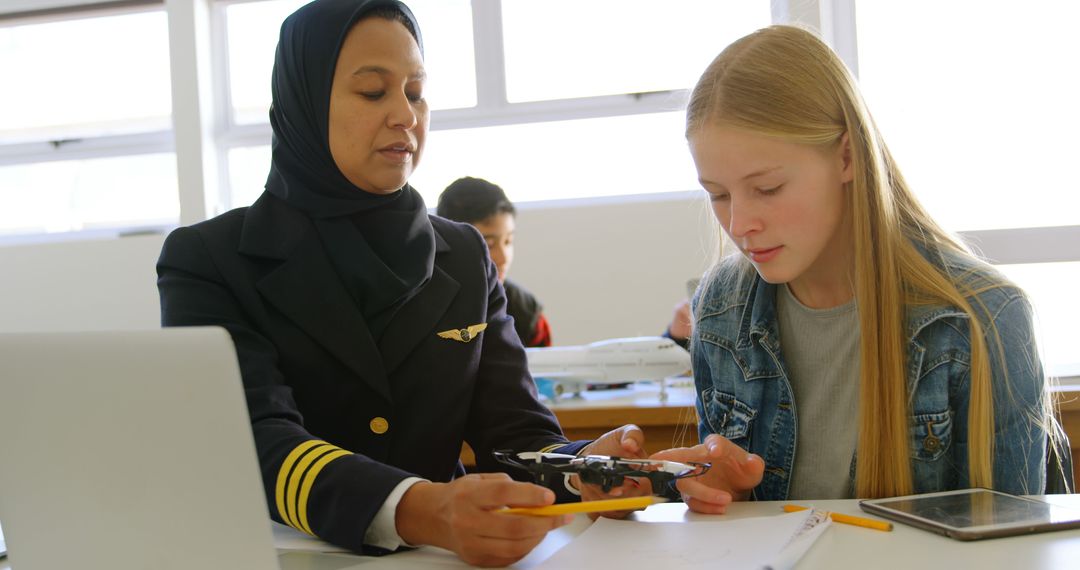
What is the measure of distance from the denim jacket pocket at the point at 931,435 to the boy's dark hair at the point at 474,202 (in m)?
1.89

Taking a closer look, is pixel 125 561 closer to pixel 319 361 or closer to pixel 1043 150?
pixel 319 361

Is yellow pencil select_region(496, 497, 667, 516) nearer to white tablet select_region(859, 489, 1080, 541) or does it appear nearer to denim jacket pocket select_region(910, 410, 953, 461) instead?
white tablet select_region(859, 489, 1080, 541)

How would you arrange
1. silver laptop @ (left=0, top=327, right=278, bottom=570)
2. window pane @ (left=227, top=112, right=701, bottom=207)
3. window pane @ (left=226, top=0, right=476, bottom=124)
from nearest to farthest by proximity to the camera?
silver laptop @ (left=0, top=327, right=278, bottom=570) < window pane @ (left=227, top=112, right=701, bottom=207) < window pane @ (left=226, top=0, right=476, bottom=124)

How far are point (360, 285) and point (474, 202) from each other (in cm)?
175

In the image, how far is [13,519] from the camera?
0.70m

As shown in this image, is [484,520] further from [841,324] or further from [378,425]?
[841,324]

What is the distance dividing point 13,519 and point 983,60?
135 inches

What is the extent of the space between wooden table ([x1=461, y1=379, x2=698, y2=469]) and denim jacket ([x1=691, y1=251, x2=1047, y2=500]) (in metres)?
0.75

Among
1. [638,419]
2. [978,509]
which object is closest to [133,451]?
[978,509]

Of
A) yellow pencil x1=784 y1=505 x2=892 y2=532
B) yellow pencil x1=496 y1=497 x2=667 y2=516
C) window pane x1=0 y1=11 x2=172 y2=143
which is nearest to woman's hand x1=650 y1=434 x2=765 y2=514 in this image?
yellow pencil x1=784 y1=505 x2=892 y2=532

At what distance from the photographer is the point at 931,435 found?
1134mm

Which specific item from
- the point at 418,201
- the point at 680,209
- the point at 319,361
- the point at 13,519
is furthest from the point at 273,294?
the point at 680,209

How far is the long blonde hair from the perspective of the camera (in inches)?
43.6

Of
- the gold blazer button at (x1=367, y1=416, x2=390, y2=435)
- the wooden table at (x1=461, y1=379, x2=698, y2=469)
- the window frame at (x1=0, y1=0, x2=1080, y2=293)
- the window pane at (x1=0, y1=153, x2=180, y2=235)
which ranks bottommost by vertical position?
the wooden table at (x1=461, y1=379, x2=698, y2=469)
